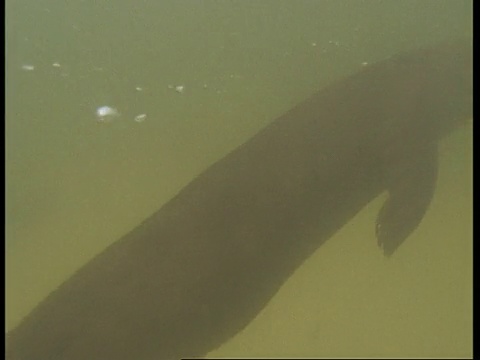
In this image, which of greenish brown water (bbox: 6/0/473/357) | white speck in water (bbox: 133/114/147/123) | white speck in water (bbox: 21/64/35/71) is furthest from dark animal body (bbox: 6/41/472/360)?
white speck in water (bbox: 21/64/35/71)

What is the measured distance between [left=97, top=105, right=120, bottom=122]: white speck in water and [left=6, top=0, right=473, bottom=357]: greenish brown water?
0.06 feet

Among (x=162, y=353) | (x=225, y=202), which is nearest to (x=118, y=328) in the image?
(x=162, y=353)

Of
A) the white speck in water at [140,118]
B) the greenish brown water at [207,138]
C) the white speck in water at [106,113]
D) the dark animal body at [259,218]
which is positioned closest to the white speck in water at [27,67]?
the greenish brown water at [207,138]

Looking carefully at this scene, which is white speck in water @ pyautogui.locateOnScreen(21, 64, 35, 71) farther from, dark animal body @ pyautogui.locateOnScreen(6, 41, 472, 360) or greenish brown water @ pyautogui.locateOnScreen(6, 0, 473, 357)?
dark animal body @ pyautogui.locateOnScreen(6, 41, 472, 360)

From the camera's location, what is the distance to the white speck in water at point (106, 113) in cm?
162

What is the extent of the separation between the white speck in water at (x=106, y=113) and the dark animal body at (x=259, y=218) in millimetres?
386

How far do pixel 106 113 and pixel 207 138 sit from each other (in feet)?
1.07

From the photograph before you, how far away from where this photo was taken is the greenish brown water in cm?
154

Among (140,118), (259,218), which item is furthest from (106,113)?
(259,218)

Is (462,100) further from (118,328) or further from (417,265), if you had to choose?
(118,328)

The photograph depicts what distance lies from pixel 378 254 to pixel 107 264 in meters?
0.81

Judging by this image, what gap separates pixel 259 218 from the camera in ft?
4.77

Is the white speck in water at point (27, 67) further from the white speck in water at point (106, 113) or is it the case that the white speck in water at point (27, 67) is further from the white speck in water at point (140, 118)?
the white speck in water at point (140, 118)

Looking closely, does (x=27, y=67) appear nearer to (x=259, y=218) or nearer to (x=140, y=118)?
(x=140, y=118)
